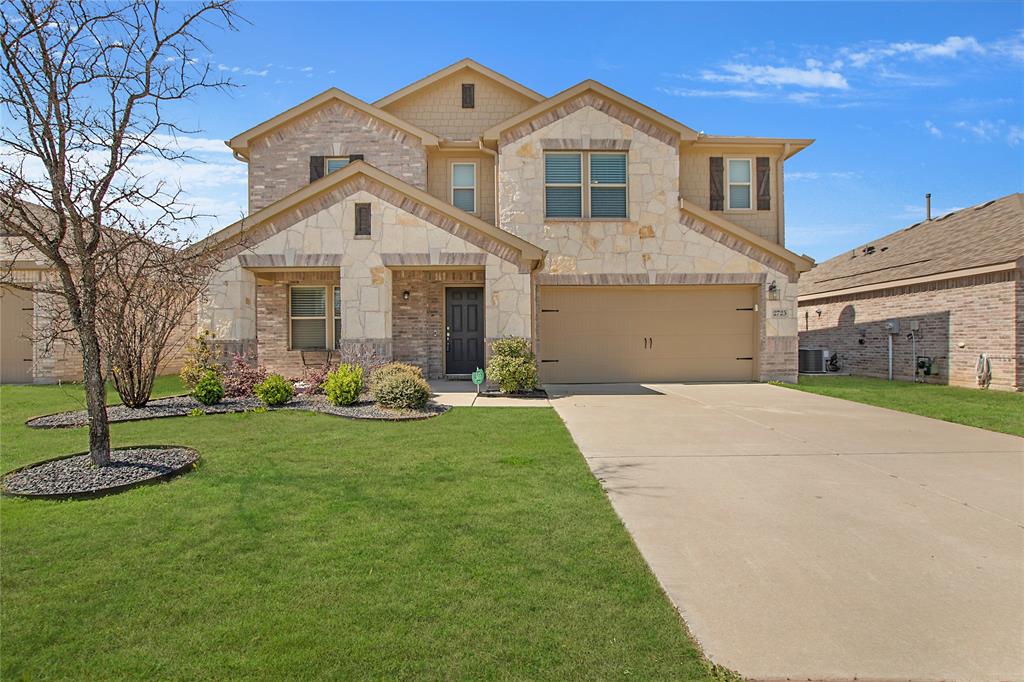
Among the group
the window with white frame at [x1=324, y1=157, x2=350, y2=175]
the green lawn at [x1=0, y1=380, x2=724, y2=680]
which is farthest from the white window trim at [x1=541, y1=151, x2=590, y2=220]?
the green lawn at [x1=0, y1=380, x2=724, y2=680]

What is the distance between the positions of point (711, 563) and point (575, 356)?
10.9 m

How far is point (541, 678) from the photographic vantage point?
2512mm

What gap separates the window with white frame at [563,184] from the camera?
564 inches

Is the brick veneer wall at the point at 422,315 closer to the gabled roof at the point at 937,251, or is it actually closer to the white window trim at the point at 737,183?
the white window trim at the point at 737,183

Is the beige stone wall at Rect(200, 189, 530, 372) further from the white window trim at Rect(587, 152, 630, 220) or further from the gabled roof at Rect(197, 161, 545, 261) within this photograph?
the white window trim at Rect(587, 152, 630, 220)

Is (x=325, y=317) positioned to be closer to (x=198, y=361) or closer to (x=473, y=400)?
(x=198, y=361)

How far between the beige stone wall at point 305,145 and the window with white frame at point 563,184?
4461 millimetres

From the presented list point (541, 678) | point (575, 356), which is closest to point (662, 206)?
point (575, 356)

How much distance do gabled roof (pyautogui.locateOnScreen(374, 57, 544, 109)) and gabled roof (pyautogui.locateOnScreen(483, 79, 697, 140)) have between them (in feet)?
7.00

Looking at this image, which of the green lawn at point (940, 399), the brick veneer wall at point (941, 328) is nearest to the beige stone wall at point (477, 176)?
the green lawn at point (940, 399)

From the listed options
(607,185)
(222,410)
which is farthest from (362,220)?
(607,185)

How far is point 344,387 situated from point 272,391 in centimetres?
134

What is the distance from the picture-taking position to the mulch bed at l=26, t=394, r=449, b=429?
8.67m

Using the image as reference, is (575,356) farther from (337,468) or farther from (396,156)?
(337,468)
